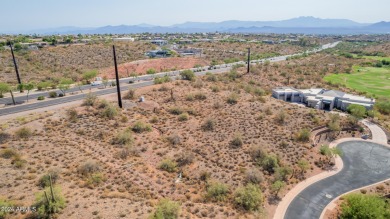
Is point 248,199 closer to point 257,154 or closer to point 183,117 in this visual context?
point 257,154

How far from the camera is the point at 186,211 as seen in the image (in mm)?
23125

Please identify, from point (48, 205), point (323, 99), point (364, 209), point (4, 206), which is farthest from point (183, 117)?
point (323, 99)

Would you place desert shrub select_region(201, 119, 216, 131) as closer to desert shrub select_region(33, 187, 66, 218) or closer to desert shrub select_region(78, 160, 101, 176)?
desert shrub select_region(78, 160, 101, 176)

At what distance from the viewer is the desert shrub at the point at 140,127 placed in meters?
39.4

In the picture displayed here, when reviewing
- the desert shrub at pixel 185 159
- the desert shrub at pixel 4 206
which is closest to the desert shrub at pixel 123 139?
the desert shrub at pixel 185 159

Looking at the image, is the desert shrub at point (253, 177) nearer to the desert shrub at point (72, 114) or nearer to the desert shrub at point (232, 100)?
the desert shrub at point (232, 100)

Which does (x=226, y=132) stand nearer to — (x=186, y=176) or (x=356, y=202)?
(x=186, y=176)

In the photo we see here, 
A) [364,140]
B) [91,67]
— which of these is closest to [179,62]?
[91,67]

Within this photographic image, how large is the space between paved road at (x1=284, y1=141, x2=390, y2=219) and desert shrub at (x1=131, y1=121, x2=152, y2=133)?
23.4 metres

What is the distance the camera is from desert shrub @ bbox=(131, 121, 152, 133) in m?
39.4

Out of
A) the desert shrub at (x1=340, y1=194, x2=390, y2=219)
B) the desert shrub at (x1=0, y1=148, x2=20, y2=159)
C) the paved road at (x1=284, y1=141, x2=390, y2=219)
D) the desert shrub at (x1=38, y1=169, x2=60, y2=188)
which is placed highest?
the desert shrub at (x1=0, y1=148, x2=20, y2=159)

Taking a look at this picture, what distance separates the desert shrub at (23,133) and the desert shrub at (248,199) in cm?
2770

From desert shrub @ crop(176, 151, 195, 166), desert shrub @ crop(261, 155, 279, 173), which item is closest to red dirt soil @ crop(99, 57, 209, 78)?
desert shrub @ crop(176, 151, 195, 166)

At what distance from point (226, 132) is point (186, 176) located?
1356cm
